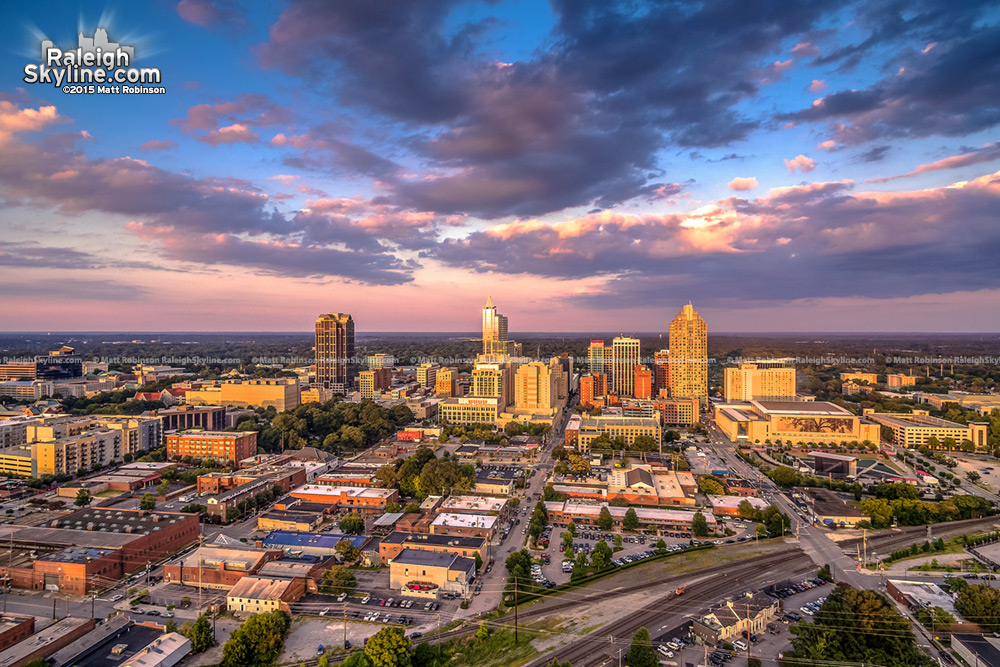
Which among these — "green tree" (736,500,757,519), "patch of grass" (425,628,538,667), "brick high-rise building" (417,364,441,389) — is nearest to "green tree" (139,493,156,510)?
"patch of grass" (425,628,538,667)

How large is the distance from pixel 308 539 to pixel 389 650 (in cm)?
736

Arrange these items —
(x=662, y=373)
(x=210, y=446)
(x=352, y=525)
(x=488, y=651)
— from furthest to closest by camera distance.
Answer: (x=662, y=373)
(x=210, y=446)
(x=352, y=525)
(x=488, y=651)

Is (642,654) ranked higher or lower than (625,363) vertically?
lower

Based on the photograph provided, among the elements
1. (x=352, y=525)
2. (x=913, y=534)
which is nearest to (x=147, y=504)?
(x=352, y=525)

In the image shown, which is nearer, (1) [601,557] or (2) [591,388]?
(1) [601,557]

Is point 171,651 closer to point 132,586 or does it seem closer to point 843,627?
point 132,586

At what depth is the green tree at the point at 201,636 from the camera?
443 inches

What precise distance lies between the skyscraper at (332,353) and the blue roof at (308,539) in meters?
31.6

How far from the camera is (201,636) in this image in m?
11.3

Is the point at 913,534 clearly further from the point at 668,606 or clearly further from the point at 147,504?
the point at 147,504

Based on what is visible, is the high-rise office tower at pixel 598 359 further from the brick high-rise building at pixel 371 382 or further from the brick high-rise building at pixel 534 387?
the brick high-rise building at pixel 371 382

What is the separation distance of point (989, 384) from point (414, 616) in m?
54.3

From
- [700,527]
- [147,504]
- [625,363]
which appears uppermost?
[625,363]

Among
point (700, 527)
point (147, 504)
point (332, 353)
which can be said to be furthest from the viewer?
point (332, 353)
